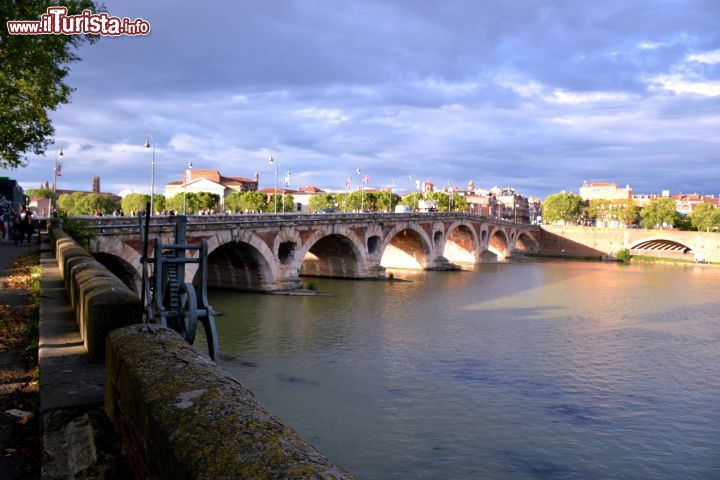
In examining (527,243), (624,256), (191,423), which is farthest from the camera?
(527,243)

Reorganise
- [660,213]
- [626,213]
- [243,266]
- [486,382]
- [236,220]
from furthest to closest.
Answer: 1. [626,213]
2. [660,213]
3. [243,266]
4. [236,220]
5. [486,382]

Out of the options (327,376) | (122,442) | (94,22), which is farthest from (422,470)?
(94,22)

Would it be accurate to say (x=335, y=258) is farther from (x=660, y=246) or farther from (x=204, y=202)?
(x=660, y=246)

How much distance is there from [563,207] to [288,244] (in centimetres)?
9734

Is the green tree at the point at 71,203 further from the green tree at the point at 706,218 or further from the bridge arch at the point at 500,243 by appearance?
the green tree at the point at 706,218

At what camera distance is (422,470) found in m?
12.4

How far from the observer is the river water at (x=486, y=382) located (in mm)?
13258

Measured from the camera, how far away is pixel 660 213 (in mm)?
113812

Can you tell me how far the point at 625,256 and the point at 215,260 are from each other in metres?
63.5

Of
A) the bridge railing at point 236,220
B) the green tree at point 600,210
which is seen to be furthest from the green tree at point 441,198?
the bridge railing at point 236,220

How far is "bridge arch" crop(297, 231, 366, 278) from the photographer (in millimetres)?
47719

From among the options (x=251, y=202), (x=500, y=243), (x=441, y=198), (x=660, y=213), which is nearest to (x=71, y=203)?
(x=251, y=202)

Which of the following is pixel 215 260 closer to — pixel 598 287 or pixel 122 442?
pixel 598 287

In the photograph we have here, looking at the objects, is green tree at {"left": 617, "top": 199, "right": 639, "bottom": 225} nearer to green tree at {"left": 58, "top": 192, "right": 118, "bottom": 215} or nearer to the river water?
the river water
